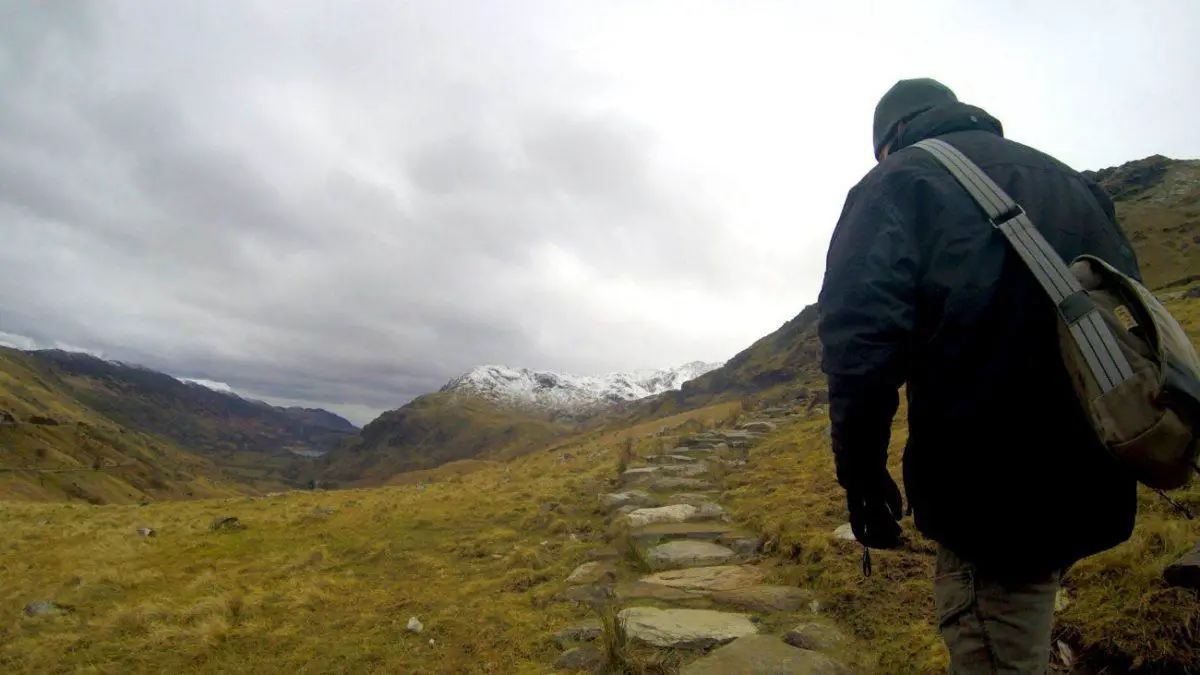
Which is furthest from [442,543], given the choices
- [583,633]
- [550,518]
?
[583,633]

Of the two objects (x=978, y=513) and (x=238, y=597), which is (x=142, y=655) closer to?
(x=238, y=597)

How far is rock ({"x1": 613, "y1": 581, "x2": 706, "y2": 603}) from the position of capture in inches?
244

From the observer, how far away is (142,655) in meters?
6.26

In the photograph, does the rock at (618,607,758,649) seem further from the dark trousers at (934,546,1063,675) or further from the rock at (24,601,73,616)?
the rock at (24,601,73,616)

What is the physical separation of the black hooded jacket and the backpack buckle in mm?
48

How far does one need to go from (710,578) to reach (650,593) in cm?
81

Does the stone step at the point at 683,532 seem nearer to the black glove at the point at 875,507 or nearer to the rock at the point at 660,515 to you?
the rock at the point at 660,515

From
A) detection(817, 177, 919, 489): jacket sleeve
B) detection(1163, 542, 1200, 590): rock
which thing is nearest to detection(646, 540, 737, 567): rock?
detection(1163, 542, 1200, 590): rock

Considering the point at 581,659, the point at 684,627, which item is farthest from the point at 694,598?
the point at 581,659

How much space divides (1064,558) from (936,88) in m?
2.70

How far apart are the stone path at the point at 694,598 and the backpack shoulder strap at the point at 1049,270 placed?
330cm

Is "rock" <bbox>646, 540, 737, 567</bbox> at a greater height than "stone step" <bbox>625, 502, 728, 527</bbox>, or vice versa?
"stone step" <bbox>625, 502, 728, 527</bbox>

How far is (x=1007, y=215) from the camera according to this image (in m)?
2.43

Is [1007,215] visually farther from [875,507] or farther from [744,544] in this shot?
[744,544]
